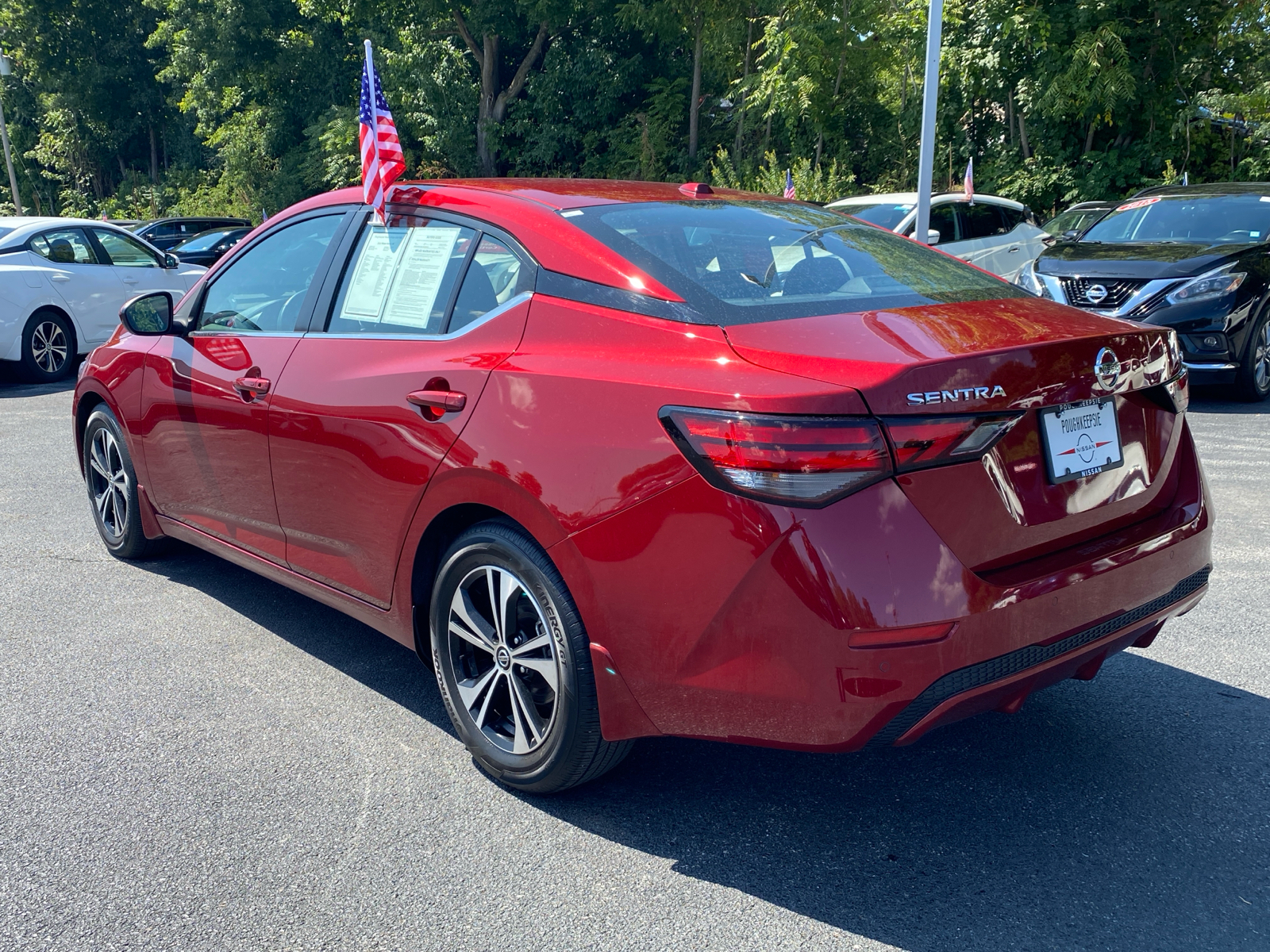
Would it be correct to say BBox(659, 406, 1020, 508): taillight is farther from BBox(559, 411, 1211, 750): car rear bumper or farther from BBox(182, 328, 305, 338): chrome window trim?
BBox(182, 328, 305, 338): chrome window trim

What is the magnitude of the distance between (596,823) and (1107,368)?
5.62 feet

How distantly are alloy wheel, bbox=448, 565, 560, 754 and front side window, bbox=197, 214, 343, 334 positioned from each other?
1325mm

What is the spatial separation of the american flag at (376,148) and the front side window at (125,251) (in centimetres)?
871

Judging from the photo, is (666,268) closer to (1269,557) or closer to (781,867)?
(781,867)

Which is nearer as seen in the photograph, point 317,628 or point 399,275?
point 399,275

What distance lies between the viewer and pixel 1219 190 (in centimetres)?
1012

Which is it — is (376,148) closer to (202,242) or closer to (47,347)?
(47,347)

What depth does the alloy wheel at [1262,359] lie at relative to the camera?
865cm

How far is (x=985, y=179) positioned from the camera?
22.9 metres

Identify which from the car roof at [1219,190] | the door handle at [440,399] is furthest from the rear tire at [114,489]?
the car roof at [1219,190]

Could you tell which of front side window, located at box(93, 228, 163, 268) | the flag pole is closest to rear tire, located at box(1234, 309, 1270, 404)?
the flag pole

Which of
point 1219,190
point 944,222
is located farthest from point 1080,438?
point 944,222

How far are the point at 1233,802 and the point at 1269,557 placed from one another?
2.43 meters

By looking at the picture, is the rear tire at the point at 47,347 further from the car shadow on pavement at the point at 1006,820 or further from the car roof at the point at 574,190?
the car shadow on pavement at the point at 1006,820
